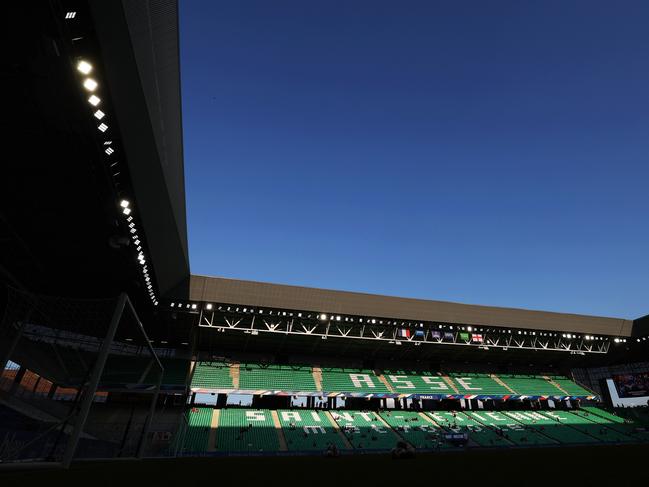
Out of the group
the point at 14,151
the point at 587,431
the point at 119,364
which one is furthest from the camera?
the point at 587,431

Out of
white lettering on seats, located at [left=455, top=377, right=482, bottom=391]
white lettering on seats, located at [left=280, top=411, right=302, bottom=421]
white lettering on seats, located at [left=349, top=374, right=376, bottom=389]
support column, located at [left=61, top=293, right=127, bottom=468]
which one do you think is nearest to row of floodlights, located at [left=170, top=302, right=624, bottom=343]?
white lettering on seats, located at [left=455, top=377, right=482, bottom=391]

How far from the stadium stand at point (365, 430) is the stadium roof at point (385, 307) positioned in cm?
1100

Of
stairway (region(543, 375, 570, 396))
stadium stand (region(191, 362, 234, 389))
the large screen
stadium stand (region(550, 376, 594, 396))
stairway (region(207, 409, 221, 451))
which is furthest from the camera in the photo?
the large screen

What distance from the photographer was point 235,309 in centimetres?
3219

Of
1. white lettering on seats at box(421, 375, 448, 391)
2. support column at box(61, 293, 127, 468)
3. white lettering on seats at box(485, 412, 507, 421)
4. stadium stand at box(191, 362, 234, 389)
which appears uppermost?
white lettering on seats at box(421, 375, 448, 391)

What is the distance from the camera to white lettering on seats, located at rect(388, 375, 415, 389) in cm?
4003

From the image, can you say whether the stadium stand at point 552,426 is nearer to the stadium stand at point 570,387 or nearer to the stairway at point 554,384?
the stairway at point 554,384

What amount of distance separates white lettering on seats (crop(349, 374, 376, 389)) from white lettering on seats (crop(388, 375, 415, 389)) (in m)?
2.88

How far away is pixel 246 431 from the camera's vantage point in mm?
30734

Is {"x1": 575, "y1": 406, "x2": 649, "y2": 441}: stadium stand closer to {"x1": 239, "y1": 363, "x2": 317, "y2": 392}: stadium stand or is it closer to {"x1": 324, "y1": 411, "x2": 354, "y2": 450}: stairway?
{"x1": 324, "y1": 411, "x2": 354, "y2": 450}: stairway

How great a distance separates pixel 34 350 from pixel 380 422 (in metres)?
32.7

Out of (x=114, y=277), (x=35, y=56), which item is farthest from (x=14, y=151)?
(x=114, y=277)

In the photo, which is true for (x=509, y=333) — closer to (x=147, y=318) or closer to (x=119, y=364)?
(x=147, y=318)

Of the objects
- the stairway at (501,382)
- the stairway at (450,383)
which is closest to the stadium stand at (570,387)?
the stairway at (501,382)
